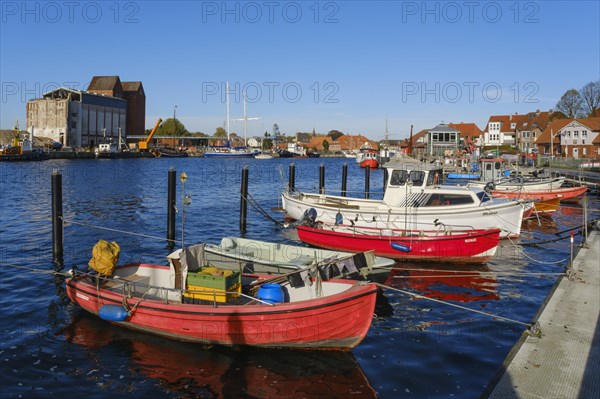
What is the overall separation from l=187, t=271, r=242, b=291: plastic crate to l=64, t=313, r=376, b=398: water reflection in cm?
152

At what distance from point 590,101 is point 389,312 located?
378 feet

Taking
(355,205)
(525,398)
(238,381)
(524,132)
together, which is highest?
(524,132)

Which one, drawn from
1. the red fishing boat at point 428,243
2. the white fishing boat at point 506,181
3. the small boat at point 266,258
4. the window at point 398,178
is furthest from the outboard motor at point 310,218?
the white fishing boat at point 506,181

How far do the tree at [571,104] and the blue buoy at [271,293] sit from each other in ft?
390

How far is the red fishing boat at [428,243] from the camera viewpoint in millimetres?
20891

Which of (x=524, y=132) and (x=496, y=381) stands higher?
(x=524, y=132)

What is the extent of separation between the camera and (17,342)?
1314 cm

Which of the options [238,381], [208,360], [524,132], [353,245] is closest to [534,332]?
[238,381]

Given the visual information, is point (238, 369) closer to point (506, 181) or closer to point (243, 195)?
point (243, 195)

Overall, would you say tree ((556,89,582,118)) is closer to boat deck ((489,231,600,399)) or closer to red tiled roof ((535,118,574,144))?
red tiled roof ((535,118,574,144))

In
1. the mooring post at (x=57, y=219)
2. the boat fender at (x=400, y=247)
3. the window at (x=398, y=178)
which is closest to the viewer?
the mooring post at (x=57, y=219)

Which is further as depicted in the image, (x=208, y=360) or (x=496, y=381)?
(x=208, y=360)

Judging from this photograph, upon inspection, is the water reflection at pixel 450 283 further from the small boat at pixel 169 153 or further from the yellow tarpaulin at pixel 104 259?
the small boat at pixel 169 153

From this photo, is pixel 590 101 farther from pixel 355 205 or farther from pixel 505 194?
pixel 355 205
